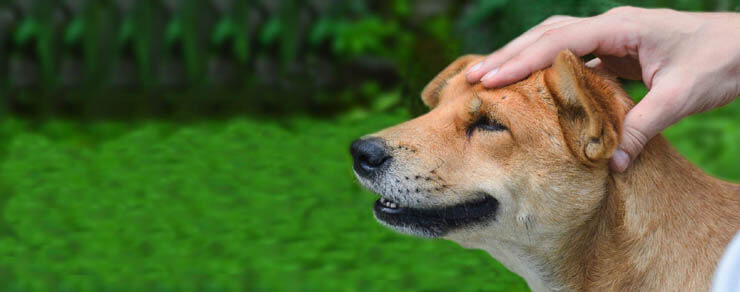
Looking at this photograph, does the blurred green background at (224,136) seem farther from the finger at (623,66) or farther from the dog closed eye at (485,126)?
the dog closed eye at (485,126)

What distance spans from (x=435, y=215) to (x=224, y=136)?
3.73 meters

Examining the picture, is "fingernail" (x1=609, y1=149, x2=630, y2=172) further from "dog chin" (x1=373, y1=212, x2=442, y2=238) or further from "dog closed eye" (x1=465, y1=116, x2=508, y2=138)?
"dog chin" (x1=373, y1=212, x2=442, y2=238)

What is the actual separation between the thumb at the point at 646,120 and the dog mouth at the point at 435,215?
0.47m

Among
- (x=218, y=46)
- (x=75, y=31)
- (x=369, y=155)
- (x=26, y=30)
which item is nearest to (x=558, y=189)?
(x=369, y=155)

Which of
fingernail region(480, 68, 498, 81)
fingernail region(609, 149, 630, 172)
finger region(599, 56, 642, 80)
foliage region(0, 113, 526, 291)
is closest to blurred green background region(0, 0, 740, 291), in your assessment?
foliage region(0, 113, 526, 291)

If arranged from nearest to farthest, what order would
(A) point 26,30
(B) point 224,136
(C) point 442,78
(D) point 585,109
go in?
(D) point 585,109, (C) point 442,78, (B) point 224,136, (A) point 26,30

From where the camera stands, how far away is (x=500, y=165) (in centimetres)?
259

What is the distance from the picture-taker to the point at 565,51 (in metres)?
2.43

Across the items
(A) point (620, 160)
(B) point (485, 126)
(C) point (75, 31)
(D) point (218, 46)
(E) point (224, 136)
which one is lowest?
(E) point (224, 136)

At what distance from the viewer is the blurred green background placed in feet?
13.8

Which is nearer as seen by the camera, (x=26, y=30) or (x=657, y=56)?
(x=657, y=56)

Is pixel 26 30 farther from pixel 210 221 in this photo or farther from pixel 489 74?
pixel 489 74

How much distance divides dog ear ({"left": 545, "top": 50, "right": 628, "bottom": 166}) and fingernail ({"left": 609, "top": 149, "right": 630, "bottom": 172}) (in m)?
0.03

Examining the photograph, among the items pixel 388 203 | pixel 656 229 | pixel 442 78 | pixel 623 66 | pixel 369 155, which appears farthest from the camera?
pixel 442 78
